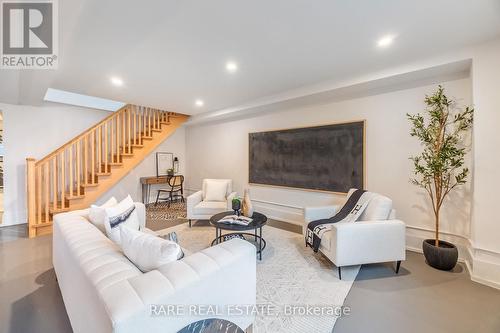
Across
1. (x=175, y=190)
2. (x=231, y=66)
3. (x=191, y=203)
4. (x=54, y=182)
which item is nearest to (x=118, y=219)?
(x=191, y=203)

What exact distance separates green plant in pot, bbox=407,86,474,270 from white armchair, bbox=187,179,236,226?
2.80 metres

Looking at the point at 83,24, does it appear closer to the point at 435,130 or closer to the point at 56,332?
the point at 56,332

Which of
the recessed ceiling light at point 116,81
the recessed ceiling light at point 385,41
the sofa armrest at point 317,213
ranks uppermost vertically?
the recessed ceiling light at point 385,41

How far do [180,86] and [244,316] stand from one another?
10.6ft

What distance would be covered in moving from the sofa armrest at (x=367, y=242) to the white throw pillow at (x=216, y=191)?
2.50 meters

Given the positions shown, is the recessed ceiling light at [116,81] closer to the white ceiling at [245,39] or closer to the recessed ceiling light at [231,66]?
the white ceiling at [245,39]

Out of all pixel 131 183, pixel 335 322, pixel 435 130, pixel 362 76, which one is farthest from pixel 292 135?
pixel 131 183

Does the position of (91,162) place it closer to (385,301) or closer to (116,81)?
(116,81)

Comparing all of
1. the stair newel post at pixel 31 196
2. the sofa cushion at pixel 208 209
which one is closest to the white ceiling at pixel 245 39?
the stair newel post at pixel 31 196

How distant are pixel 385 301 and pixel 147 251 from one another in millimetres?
2017

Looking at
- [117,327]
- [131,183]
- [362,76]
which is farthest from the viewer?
[131,183]

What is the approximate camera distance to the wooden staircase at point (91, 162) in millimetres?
3496

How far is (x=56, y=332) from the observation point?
1514mm

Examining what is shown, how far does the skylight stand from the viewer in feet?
13.7
